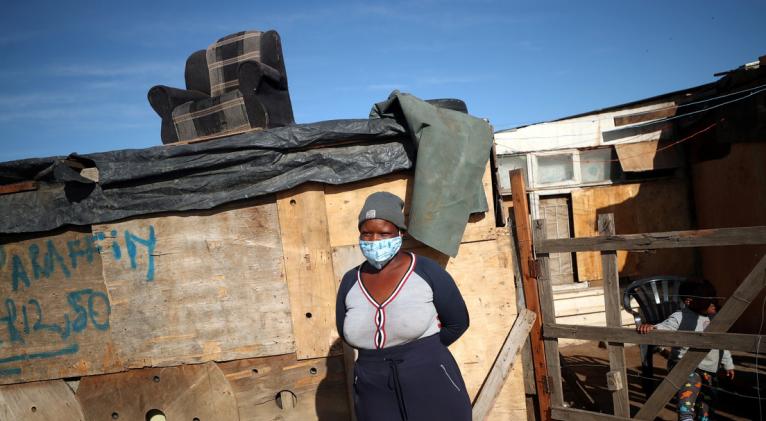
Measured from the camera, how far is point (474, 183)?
147 inches

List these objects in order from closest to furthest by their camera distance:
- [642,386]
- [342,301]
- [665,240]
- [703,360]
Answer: [342,301], [665,240], [703,360], [642,386]

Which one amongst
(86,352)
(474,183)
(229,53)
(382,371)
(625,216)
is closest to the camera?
(382,371)

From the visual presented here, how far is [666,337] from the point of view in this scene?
3672 millimetres

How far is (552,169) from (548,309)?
577 centimetres

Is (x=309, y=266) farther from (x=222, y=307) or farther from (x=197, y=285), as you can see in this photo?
(x=197, y=285)

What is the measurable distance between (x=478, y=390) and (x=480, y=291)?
78cm

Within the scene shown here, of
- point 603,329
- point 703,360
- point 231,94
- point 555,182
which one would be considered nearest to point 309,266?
point 231,94

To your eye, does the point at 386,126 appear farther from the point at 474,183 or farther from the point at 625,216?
the point at 625,216

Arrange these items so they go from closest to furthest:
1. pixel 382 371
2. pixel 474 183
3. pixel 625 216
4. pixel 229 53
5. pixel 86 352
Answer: pixel 382 371 < pixel 474 183 < pixel 86 352 < pixel 229 53 < pixel 625 216

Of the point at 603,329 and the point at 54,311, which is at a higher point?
the point at 54,311

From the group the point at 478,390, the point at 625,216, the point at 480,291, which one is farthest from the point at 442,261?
the point at 625,216

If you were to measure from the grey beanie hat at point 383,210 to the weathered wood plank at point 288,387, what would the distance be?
171 cm

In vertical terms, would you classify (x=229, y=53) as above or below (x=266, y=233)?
above

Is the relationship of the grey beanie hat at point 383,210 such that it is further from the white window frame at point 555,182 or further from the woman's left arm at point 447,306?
the white window frame at point 555,182
